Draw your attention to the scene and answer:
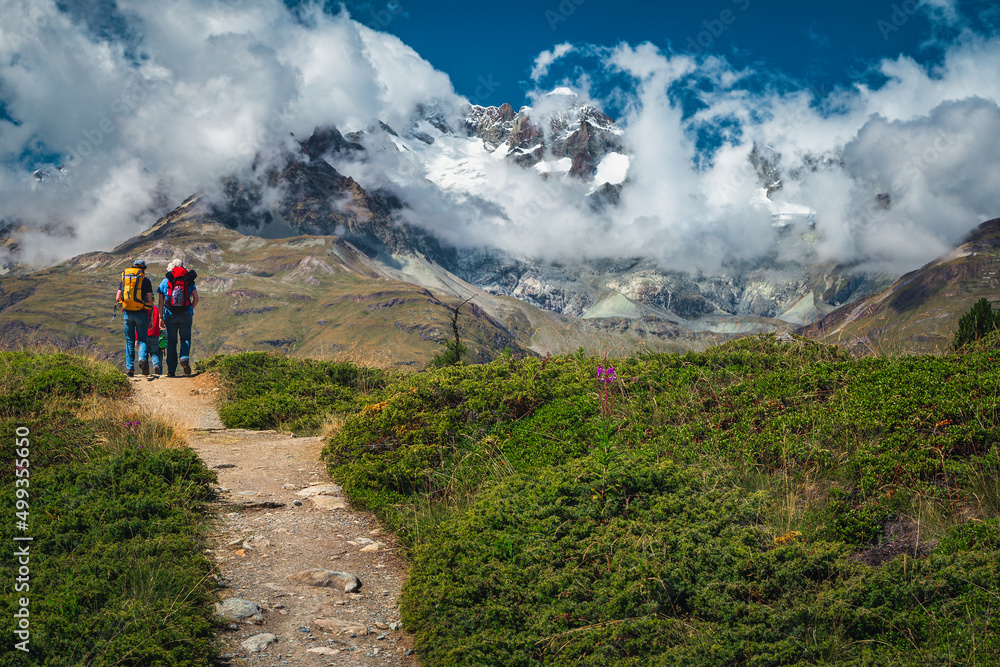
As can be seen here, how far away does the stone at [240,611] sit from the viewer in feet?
18.6

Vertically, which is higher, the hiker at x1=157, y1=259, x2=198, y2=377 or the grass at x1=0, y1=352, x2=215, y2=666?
the hiker at x1=157, y1=259, x2=198, y2=377

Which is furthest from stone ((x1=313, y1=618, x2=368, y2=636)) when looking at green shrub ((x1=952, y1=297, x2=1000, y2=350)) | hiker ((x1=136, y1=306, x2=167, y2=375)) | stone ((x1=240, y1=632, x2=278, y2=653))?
hiker ((x1=136, y1=306, x2=167, y2=375))

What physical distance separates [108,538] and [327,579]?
7.26 feet

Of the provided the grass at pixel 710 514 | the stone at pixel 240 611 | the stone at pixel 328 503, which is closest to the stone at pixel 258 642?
the stone at pixel 240 611

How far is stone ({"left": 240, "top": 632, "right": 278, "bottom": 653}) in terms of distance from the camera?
5287mm

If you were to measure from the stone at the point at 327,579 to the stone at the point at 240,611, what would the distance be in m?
0.72

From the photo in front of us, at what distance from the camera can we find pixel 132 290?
18.7 metres

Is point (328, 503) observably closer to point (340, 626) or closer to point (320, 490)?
point (320, 490)

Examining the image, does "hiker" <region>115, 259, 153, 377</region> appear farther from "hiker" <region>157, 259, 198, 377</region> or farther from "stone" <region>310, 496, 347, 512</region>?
"stone" <region>310, 496, 347, 512</region>

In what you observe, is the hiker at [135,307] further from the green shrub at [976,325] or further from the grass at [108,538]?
the green shrub at [976,325]

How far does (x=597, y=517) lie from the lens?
19.8 feet

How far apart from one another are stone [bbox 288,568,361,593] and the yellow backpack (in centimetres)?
1530

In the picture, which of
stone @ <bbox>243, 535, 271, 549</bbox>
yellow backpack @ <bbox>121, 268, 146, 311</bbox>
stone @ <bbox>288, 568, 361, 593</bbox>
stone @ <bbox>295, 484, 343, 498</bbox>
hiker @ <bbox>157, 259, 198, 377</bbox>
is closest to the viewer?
stone @ <bbox>288, 568, 361, 593</bbox>

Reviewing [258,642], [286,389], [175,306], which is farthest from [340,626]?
[175,306]
